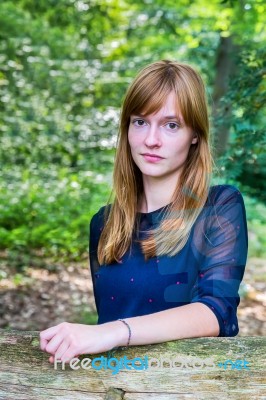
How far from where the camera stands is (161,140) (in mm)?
1865

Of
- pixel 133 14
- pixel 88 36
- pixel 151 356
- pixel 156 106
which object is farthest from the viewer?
pixel 133 14

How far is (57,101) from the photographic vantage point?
10.3 meters

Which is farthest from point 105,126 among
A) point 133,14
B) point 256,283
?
point 256,283

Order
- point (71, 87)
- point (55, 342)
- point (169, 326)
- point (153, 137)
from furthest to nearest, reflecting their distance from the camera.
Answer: point (71, 87) → point (153, 137) → point (169, 326) → point (55, 342)

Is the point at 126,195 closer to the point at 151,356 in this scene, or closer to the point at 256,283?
the point at 151,356

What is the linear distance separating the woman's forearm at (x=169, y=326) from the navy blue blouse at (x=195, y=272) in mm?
46

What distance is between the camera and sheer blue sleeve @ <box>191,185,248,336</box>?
1.67 meters

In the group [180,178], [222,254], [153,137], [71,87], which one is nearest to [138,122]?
[153,137]

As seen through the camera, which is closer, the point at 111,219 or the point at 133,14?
the point at 111,219

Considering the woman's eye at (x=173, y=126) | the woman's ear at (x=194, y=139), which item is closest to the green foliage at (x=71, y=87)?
the woman's ear at (x=194, y=139)

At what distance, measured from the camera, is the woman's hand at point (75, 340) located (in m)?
1.37

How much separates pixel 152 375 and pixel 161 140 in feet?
2.41

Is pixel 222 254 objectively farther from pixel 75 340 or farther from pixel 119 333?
pixel 75 340

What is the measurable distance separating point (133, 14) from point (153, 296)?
8.16 m
